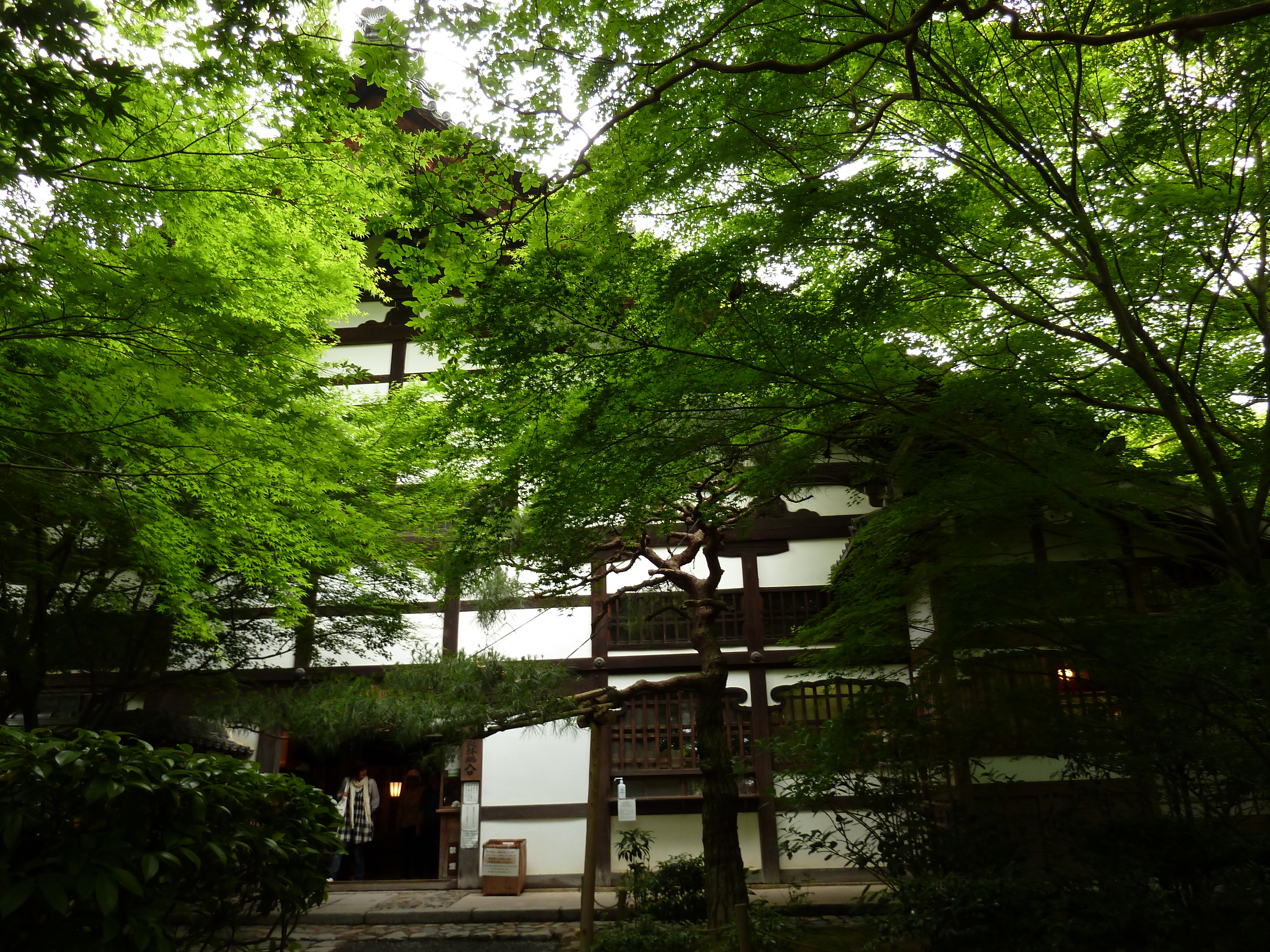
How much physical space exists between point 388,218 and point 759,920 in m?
6.37

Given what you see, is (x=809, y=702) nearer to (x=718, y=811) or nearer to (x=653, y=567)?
(x=653, y=567)

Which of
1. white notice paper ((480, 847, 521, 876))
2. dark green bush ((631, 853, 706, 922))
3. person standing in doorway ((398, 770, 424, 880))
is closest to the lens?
dark green bush ((631, 853, 706, 922))

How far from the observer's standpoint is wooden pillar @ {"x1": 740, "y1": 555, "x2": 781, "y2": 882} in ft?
35.7

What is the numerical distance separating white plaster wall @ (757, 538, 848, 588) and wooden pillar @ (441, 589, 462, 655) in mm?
4285

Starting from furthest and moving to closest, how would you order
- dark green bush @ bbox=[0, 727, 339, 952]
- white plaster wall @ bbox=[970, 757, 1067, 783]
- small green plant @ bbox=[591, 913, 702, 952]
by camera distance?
1. white plaster wall @ bbox=[970, 757, 1067, 783]
2. small green plant @ bbox=[591, 913, 702, 952]
3. dark green bush @ bbox=[0, 727, 339, 952]

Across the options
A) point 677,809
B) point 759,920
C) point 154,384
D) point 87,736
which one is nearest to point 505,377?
point 154,384

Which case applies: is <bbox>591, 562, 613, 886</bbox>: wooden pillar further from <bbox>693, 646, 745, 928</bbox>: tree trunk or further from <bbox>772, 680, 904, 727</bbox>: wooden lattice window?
<bbox>772, 680, 904, 727</bbox>: wooden lattice window

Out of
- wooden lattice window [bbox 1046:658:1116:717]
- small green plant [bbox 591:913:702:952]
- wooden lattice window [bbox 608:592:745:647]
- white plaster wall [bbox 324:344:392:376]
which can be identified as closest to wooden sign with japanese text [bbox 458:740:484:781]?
wooden lattice window [bbox 608:592:745:647]

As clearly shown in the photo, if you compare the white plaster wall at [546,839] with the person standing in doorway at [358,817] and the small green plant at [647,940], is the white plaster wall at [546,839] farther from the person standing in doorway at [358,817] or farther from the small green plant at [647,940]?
the small green plant at [647,940]

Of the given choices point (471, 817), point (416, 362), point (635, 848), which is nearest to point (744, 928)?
point (635, 848)

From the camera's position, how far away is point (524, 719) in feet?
25.7

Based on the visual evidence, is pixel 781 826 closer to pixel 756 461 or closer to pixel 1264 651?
pixel 756 461

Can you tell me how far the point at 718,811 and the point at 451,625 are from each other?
6125mm

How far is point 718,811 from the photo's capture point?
7.37 meters
